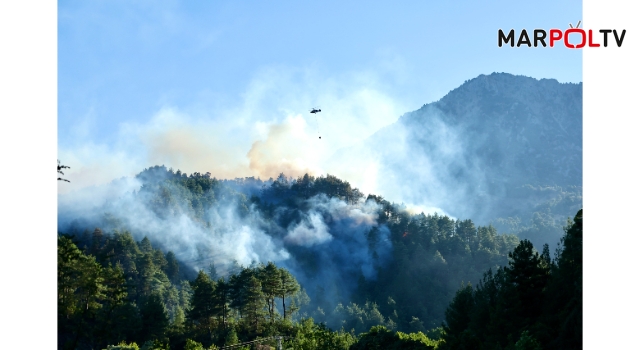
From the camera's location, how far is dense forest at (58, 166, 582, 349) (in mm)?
41125

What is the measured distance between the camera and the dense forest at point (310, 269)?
135ft

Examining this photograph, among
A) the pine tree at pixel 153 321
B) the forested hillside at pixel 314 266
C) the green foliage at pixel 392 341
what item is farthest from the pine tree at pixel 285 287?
the green foliage at pixel 392 341

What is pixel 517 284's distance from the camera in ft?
136

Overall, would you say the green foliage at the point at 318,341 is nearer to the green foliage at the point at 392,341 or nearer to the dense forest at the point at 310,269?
the dense forest at the point at 310,269

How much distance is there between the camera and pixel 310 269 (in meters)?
141

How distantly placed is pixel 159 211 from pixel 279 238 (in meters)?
31.4

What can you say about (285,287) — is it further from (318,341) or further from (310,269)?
(310,269)

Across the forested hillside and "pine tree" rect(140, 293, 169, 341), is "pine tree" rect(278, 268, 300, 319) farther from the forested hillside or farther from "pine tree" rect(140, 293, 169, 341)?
"pine tree" rect(140, 293, 169, 341)

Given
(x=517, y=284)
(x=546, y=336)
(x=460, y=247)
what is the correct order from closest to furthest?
(x=546, y=336)
(x=517, y=284)
(x=460, y=247)

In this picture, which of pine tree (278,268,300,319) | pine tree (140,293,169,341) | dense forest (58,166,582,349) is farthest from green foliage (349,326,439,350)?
pine tree (140,293,169,341)
